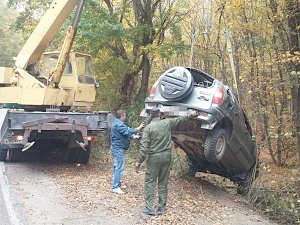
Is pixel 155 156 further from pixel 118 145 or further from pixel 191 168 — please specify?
pixel 191 168

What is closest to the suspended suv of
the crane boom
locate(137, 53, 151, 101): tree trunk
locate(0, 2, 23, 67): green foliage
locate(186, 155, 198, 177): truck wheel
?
locate(186, 155, 198, 177): truck wheel

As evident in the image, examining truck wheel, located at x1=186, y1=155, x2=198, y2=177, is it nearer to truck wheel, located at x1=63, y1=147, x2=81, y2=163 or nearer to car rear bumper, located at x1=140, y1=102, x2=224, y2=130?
car rear bumper, located at x1=140, y1=102, x2=224, y2=130

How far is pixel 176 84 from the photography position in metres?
7.37

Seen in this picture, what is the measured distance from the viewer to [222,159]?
8383 millimetres

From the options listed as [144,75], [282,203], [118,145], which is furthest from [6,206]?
[144,75]

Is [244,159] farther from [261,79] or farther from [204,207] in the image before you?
[261,79]

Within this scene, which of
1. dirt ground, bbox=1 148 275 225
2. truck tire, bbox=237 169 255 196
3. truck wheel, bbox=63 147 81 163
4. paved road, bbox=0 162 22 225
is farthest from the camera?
truck wheel, bbox=63 147 81 163

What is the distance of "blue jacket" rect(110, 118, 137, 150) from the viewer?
795 centimetres

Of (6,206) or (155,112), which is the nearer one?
(6,206)

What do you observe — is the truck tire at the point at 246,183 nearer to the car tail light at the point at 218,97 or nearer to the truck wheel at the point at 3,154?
the car tail light at the point at 218,97

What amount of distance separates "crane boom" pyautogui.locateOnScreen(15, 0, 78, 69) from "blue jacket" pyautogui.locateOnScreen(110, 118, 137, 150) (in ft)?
13.8

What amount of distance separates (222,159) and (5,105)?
19.6 ft

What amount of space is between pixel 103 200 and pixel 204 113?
7.66 feet

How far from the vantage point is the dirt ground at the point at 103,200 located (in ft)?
21.3
